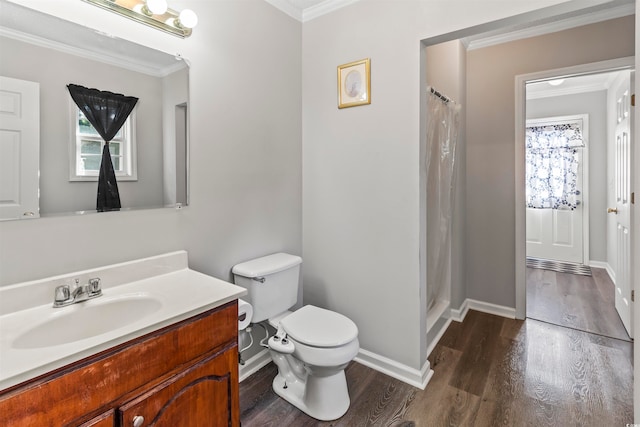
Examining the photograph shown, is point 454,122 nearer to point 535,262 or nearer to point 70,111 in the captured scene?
point 70,111

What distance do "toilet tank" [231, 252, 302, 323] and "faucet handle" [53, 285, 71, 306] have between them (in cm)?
79

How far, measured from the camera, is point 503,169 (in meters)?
2.87

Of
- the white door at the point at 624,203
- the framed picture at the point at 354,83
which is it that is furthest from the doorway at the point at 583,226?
the framed picture at the point at 354,83

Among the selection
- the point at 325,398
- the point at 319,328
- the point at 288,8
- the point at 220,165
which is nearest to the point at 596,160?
the point at 288,8

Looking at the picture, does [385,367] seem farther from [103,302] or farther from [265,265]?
[103,302]

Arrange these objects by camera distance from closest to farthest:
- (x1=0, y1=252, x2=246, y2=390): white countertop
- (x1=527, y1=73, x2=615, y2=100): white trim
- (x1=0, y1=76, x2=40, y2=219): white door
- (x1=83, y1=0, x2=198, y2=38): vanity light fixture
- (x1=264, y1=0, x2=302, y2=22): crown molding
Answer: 1. (x1=0, y1=252, x2=246, y2=390): white countertop
2. (x1=0, y1=76, x2=40, y2=219): white door
3. (x1=83, y1=0, x2=198, y2=38): vanity light fixture
4. (x1=264, y1=0, x2=302, y2=22): crown molding
5. (x1=527, y1=73, x2=615, y2=100): white trim

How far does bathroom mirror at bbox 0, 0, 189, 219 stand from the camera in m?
1.18

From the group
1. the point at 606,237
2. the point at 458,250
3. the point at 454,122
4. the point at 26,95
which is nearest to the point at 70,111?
the point at 26,95

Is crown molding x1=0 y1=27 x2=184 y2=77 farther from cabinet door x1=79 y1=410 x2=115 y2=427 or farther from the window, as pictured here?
cabinet door x1=79 y1=410 x2=115 y2=427

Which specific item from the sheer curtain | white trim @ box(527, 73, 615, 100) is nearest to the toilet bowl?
the sheer curtain

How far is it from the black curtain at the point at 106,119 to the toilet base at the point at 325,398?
1302 mm

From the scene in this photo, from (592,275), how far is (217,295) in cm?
466

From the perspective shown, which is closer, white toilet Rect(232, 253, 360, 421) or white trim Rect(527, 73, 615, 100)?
white toilet Rect(232, 253, 360, 421)

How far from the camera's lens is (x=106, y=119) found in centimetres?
137
